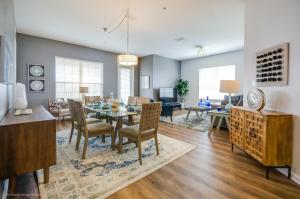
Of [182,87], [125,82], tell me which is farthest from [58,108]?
[182,87]

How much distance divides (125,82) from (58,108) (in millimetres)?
3437

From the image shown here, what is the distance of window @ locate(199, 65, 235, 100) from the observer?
7.32 metres

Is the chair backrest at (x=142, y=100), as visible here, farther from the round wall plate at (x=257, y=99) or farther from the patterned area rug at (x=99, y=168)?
the round wall plate at (x=257, y=99)

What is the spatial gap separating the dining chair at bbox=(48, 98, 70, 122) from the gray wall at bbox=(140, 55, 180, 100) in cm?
383

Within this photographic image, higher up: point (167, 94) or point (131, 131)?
point (167, 94)

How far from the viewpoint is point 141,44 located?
235 inches

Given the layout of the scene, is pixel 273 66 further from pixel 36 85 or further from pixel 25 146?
pixel 36 85

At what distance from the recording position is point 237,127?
2.78m

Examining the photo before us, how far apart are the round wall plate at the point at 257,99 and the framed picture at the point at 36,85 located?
585 centimetres

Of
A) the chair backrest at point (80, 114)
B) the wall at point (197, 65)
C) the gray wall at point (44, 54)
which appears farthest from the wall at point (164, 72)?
the chair backrest at point (80, 114)

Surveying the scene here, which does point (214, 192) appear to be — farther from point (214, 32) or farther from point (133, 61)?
point (214, 32)

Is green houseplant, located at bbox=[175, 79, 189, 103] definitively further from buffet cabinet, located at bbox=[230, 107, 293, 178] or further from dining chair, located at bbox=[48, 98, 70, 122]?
buffet cabinet, located at bbox=[230, 107, 293, 178]

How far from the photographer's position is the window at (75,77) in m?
5.63

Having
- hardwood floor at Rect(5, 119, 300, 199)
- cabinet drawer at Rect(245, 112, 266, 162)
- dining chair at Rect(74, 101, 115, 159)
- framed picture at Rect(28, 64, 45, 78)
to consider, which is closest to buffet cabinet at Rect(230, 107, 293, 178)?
cabinet drawer at Rect(245, 112, 266, 162)
